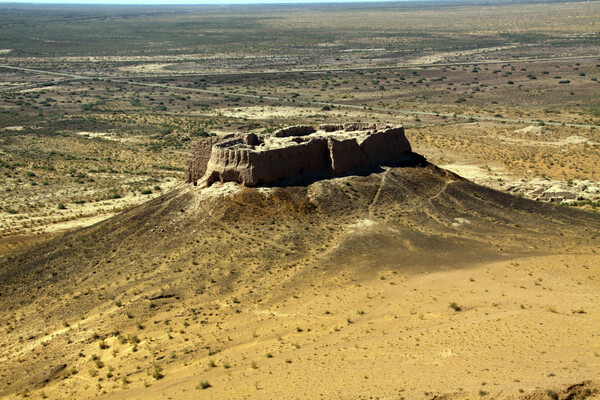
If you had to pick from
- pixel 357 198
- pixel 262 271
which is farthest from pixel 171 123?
pixel 262 271

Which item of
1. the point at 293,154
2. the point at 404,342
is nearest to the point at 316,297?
the point at 404,342

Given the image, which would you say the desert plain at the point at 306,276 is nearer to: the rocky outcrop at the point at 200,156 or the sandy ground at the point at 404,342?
the sandy ground at the point at 404,342

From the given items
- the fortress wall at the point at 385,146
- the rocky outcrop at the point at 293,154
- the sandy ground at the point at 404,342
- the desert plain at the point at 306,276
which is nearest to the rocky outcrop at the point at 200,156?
the rocky outcrop at the point at 293,154

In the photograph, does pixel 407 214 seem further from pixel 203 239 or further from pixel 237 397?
pixel 237 397

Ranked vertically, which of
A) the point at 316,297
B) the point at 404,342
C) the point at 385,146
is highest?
the point at 385,146

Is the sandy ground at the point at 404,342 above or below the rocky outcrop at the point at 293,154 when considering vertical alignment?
below

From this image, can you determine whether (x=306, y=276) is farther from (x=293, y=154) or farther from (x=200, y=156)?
(x=200, y=156)
